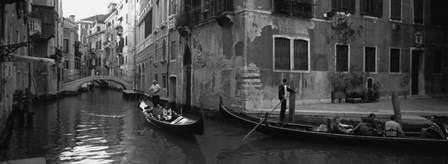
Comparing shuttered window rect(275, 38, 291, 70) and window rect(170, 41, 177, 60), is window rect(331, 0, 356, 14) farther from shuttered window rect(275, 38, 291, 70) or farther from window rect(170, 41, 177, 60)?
window rect(170, 41, 177, 60)

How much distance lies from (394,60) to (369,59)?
4.61ft

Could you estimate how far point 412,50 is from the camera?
16641 mm

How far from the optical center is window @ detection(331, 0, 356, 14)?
14383 millimetres

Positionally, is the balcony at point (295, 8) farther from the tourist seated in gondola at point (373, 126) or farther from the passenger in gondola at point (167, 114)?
the tourist seated in gondola at point (373, 126)

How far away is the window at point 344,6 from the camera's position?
14383mm

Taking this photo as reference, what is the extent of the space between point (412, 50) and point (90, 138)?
12.6m

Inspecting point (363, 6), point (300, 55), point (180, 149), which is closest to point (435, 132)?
point (180, 149)

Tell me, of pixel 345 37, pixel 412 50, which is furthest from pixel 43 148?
pixel 412 50

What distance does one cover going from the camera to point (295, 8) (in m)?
13.4

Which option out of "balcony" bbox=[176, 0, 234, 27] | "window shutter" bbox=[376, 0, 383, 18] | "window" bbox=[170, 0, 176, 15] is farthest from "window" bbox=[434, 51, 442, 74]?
"window" bbox=[170, 0, 176, 15]

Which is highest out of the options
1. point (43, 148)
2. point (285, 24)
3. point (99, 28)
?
point (99, 28)

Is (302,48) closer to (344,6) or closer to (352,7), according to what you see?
(344,6)

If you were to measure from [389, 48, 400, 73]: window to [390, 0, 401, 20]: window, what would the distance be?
122cm

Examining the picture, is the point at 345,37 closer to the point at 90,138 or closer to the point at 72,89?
the point at 90,138
